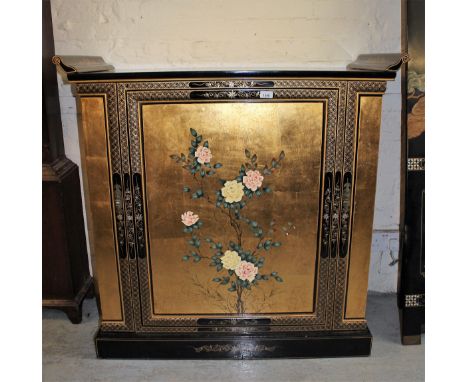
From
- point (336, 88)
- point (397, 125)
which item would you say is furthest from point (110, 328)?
point (397, 125)

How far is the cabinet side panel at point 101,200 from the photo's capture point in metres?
1.88

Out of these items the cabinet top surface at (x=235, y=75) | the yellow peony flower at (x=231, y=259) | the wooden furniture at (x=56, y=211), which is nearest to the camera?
the cabinet top surface at (x=235, y=75)

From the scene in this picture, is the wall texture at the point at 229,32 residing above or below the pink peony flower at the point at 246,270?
above

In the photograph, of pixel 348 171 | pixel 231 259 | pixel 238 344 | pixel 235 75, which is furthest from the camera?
pixel 238 344

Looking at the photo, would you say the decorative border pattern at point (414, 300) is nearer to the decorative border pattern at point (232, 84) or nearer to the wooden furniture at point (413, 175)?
the wooden furniture at point (413, 175)

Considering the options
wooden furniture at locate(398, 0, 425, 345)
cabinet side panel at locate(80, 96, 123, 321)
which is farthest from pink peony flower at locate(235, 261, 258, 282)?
wooden furniture at locate(398, 0, 425, 345)

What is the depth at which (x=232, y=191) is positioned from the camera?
1.96m

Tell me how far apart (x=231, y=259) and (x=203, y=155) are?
0.46 metres

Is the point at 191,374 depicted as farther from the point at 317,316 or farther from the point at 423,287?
the point at 423,287

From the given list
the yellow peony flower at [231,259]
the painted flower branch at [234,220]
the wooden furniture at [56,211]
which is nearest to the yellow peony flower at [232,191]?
the painted flower branch at [234,220]

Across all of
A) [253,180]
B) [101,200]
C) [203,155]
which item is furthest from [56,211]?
[253,180]

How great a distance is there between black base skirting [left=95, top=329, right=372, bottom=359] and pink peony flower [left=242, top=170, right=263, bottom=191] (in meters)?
0.68

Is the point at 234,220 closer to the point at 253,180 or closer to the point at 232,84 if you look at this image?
the point at 253,180

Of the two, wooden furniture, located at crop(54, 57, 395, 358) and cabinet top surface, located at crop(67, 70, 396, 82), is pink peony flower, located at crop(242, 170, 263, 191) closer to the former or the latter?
wooden furniture, located at crop(54, 57, 395, 358)
